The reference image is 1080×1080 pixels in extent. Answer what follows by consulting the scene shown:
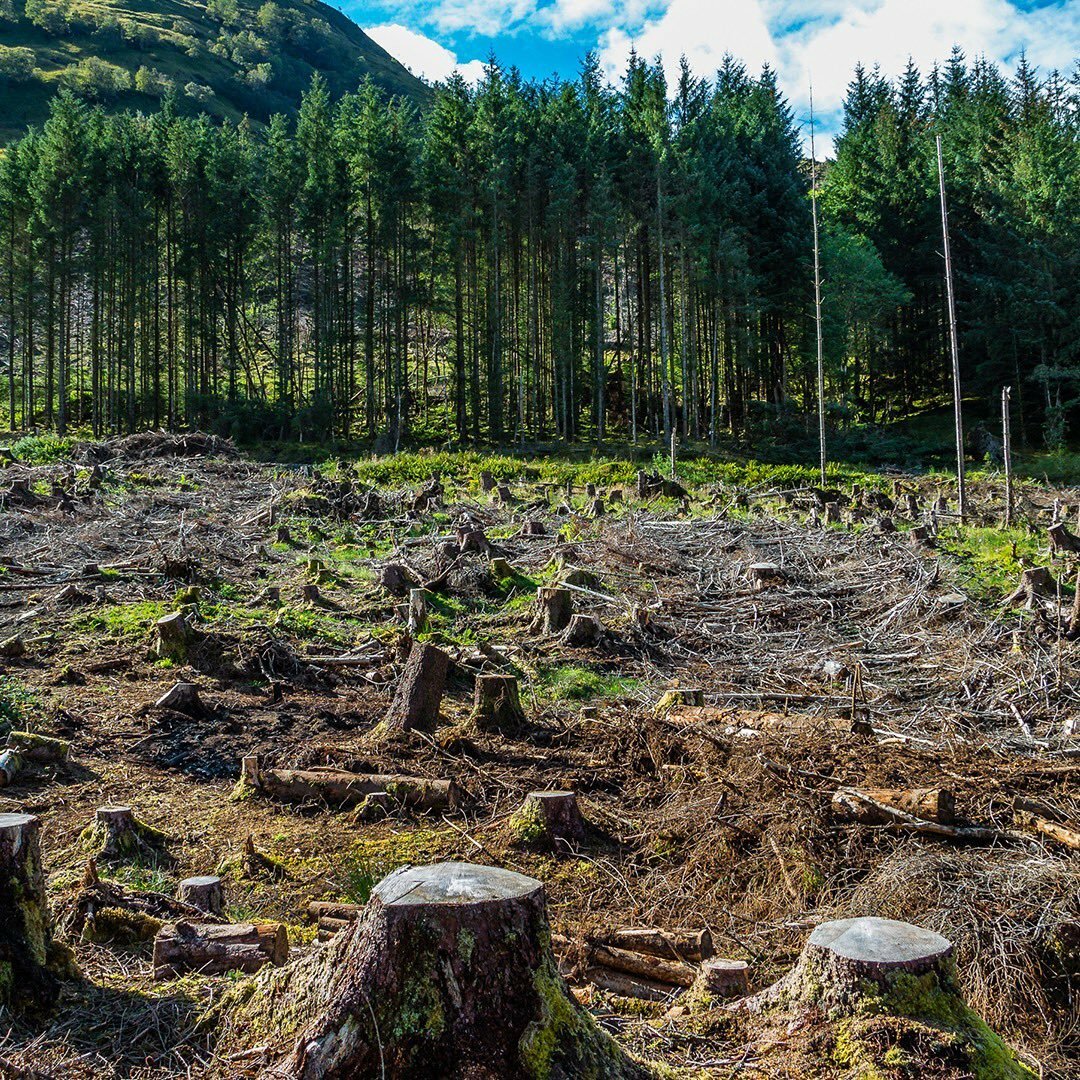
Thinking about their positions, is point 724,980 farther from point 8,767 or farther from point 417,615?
point 417,615

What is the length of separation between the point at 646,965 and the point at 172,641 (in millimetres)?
6248

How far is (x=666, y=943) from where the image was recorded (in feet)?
12.7

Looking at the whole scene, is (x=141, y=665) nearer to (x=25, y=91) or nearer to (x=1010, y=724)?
(x=1010, y=724)

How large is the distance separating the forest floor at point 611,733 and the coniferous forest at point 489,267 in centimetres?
1956

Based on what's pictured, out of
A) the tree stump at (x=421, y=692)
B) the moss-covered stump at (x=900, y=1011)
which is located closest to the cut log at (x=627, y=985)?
the moss-covered stump at (x=900, y=1011)

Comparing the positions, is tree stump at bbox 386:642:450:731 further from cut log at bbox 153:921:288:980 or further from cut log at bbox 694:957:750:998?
cut log at bbox 694:957:750:998

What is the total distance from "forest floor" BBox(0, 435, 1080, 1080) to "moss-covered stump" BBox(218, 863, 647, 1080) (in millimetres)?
421

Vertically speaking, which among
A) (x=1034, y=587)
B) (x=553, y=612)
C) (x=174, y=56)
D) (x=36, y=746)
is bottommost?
(x=36, y=746)

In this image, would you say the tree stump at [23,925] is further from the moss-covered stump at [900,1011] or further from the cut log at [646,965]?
the moss-covered stump at [900,1011]

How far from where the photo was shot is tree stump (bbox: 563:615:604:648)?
32.0 feet

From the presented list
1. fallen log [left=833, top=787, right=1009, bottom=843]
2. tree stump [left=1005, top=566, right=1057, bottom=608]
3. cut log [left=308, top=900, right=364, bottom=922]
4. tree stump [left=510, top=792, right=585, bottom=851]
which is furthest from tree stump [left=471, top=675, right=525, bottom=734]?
tree stump [left=1005, top=566, right=1057, bottom=608]

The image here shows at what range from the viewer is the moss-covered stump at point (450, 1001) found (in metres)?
2.33

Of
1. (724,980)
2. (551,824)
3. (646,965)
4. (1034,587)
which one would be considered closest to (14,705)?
(551,824)

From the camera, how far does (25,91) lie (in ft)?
252
